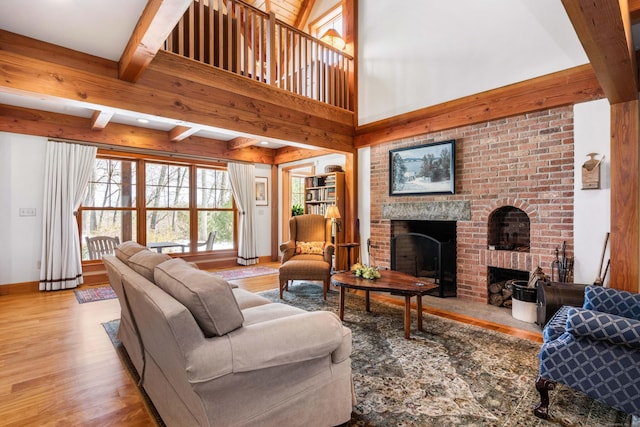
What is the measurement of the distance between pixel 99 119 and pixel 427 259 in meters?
4.95

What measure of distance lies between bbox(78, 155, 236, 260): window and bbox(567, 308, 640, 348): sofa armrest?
5.71 m

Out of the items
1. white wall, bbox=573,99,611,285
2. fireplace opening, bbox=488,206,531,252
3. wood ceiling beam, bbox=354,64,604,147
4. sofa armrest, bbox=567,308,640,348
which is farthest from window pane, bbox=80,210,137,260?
white wall, bbox=573,99,611,285

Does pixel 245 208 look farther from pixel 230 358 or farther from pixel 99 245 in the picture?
pixel 230 358

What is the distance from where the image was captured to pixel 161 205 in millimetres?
5875

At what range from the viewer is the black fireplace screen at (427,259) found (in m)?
4.21

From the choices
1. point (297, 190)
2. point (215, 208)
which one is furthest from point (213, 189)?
point (297, 190)

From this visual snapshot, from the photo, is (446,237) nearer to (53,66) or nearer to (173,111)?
(173,111)

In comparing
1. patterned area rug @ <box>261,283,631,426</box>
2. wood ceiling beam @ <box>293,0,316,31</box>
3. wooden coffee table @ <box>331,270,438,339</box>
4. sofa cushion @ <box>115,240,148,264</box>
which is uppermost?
wood ceiling beam @ <box>293,0,316,31</box>

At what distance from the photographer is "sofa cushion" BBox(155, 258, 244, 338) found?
1324mm

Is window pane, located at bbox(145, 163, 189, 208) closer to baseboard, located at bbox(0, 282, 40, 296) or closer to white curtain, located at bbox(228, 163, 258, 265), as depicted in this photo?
white curtain, located at bbox(228, 163, 258, 265)

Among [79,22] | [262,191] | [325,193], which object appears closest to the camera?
[79,22]

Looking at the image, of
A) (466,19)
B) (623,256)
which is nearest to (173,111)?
(466,19)

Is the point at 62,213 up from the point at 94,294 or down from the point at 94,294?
up

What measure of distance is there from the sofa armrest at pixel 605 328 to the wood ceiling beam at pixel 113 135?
5.85 meters
